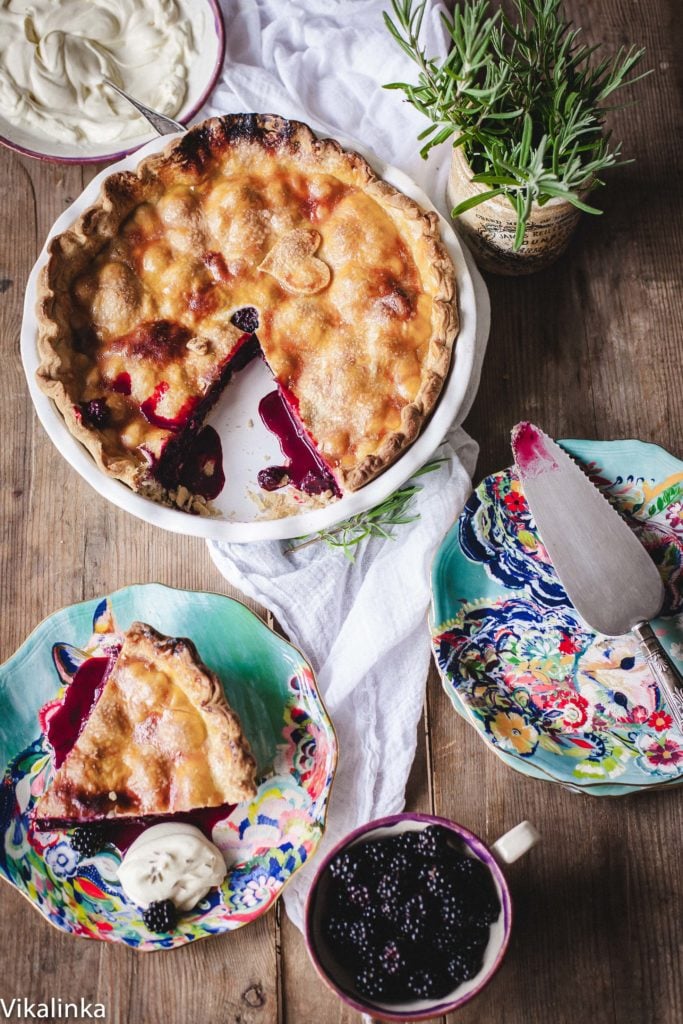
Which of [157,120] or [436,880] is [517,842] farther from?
[157,120]

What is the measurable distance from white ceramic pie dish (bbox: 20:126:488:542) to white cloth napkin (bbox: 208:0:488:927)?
5.2 inches

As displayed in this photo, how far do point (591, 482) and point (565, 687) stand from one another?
57 centimetres

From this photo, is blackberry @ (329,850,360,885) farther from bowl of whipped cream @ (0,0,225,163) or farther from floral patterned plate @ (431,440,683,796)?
bowl of whipped cream @ (0,0,225,163)

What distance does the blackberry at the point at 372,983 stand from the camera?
235 cm

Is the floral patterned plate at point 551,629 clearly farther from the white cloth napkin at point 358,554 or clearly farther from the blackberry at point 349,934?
the blackberry at point 349,934

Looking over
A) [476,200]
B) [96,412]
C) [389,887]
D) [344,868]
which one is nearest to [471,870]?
[389,887]

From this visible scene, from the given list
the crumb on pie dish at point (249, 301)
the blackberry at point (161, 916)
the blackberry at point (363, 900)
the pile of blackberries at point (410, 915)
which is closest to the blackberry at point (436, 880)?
the pile of blackberries at point (410, 915)

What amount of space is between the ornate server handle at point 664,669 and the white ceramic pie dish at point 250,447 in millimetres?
747

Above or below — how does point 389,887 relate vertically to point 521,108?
below

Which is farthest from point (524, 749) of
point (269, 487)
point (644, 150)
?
point (644, 150)

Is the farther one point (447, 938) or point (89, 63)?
point (89, 63)

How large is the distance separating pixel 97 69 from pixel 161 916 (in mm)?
2455

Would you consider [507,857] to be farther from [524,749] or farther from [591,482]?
[591,482]

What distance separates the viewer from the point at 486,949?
237 centimetres
